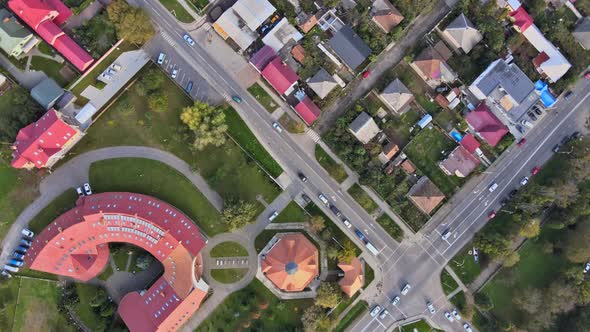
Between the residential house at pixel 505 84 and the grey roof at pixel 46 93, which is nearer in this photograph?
the grey roof at pixel 46 93

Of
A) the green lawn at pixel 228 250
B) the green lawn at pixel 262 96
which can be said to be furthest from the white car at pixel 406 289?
the green lawn at pixel 262 96

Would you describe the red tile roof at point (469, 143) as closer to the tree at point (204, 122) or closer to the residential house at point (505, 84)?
the residential house at point (505, 84)

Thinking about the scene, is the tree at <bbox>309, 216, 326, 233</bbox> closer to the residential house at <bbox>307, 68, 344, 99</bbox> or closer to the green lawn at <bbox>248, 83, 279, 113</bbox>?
the green lawn at <bbox>248, 83, 279, 113</bbox>

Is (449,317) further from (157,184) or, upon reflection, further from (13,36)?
(13,36)

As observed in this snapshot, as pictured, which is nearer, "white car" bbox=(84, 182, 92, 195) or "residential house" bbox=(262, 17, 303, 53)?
"white car" bbox=(84, 182, 92, 195)

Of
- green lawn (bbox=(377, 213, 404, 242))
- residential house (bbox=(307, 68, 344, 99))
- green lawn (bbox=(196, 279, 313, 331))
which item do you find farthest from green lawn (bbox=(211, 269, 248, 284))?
residential house (bbox=(307, 68, 344, 99))

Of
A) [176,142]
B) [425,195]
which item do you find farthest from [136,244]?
[425,195]

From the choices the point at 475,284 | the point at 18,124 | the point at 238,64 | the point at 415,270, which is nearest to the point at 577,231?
the point at 475,284
